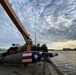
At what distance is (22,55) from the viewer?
1452 centimetres

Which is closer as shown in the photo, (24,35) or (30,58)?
(30,58)

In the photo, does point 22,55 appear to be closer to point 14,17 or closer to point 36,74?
point 36,74

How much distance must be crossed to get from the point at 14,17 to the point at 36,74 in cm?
886

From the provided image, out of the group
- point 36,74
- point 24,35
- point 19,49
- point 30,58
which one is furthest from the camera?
point 24,35

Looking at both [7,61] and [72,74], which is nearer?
[7,61]

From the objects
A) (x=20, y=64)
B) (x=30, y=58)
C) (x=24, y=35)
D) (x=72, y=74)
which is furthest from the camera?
(x=72, y=74)

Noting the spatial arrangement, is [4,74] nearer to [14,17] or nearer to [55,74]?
[55,74]

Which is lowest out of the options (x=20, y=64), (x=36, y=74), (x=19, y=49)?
(x=36, y=74)

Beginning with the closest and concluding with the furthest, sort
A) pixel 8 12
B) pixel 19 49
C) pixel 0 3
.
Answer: pixel 0 3, pixel 8 12, pixel 19 49

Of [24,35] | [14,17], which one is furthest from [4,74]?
[24,35]

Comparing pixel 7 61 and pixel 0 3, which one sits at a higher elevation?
pixel 0 3

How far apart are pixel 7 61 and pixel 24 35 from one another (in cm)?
938

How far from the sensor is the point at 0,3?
16703 mm

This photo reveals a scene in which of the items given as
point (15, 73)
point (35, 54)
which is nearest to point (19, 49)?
point (35, 54)
